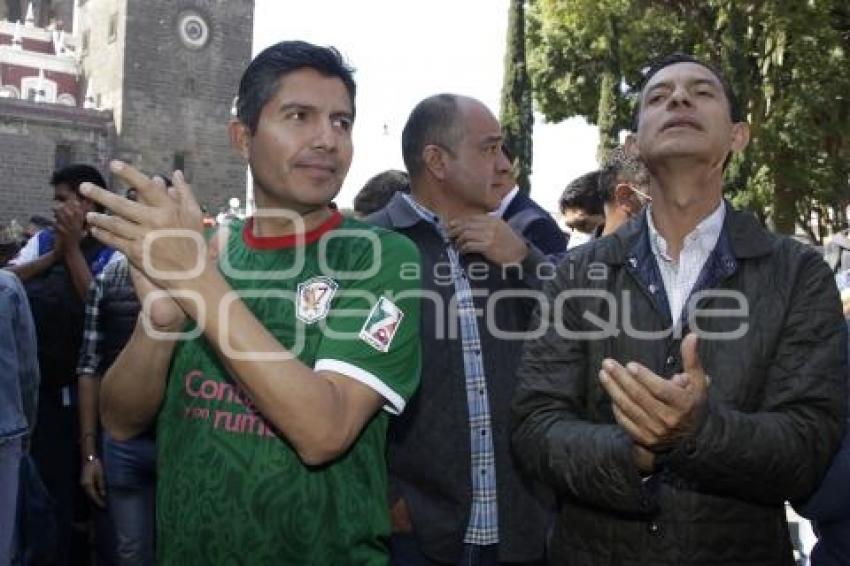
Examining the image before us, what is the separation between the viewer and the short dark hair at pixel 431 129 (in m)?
3.32

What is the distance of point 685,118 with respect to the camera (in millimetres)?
2295

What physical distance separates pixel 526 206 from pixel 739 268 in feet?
5.83

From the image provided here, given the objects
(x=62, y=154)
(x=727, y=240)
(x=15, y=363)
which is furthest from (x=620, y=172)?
(x=62, y=154)

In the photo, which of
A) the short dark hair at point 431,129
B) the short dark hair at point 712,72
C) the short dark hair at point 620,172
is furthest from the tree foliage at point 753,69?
the short dark hair at point 712,72

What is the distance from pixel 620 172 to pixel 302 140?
222cm

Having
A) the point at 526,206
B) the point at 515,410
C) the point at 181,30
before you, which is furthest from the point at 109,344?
the point at 181,30

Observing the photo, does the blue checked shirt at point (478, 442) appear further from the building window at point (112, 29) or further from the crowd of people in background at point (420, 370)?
the building window at point (112, 29)

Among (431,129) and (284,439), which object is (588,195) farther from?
(284,439)

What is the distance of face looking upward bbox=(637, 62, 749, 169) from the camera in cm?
228

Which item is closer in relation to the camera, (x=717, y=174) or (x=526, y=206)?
(x=717, y=174)

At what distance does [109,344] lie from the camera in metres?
4.19

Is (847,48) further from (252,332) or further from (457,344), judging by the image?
(252,332)

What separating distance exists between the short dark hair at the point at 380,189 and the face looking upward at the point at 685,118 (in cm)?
234

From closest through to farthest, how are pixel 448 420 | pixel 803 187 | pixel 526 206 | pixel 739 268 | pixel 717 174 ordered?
pixel 739 268 < pixel 717 174 < pixel 448 420 < pixel 526 206 < pixel 803 187
